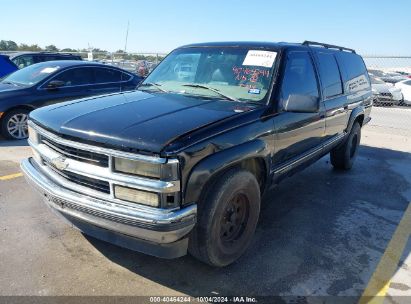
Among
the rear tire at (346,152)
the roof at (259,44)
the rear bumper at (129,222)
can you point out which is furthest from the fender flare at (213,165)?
the rear tire at (346,152)

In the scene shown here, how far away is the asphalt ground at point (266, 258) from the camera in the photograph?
3039 millimetres

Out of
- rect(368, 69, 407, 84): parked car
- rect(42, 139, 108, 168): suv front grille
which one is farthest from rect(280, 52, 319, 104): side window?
rect(368, 69, 407, 84): parked car

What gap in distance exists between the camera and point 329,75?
501 centimetres

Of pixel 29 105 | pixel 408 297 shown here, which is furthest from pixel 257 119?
pixel 29 105

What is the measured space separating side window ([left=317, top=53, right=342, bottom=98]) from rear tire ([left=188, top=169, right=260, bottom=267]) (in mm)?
2142

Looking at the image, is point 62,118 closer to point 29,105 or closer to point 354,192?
point 354,192

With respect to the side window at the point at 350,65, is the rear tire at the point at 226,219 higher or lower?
lower

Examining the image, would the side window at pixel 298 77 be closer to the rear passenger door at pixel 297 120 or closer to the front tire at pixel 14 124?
the rear passenger door at pixel 297 120

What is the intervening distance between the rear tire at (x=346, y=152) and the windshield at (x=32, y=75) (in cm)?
577

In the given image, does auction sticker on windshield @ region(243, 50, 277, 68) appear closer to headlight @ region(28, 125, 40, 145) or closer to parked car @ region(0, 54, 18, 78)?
headlight @ region(28, 125, 40, 145)

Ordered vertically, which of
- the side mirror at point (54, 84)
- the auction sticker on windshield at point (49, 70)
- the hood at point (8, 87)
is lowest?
the hood at point (8, 87)

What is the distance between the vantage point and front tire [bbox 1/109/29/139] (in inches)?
293

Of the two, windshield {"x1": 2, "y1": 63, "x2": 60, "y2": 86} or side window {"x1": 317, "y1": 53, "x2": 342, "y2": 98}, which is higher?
side window {"x1": 317, "y1": 53, "x2": 342, "y2": 98}

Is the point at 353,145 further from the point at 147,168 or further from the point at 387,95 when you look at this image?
the point at 387,95
